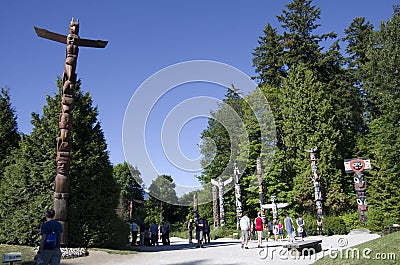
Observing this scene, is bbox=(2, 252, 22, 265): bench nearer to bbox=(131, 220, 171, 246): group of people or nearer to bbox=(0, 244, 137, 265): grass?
bbox=(0, 244, 137, 265): grass

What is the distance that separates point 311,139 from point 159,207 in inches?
1211

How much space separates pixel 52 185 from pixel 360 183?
23.6 meters

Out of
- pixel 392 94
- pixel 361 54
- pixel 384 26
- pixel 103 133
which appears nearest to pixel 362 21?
pixel 361 54

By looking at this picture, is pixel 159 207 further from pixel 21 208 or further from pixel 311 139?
pixel 21 208

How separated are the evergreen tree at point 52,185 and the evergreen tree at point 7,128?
408 centimetres

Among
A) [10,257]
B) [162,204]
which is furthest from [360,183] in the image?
[162,204]

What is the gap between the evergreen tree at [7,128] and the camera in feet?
64.2

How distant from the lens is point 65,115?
12.8 m

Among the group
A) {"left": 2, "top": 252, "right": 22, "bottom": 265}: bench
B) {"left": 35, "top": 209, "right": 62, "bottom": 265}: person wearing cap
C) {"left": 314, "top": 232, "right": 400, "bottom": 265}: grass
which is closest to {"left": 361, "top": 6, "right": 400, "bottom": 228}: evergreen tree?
{"left": 314, "top": 232, "right": 400, "bottom": 265}: grass

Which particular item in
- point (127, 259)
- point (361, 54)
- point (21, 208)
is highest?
point (361, 54)

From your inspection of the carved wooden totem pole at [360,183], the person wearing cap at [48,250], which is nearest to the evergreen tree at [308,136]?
the carved wooden totem pole at [360,183]

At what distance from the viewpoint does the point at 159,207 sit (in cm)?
5794

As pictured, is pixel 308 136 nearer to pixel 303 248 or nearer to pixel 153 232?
pixel 153 232

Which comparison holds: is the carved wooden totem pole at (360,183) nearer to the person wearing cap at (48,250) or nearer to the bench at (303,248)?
the bench at (303,248)
